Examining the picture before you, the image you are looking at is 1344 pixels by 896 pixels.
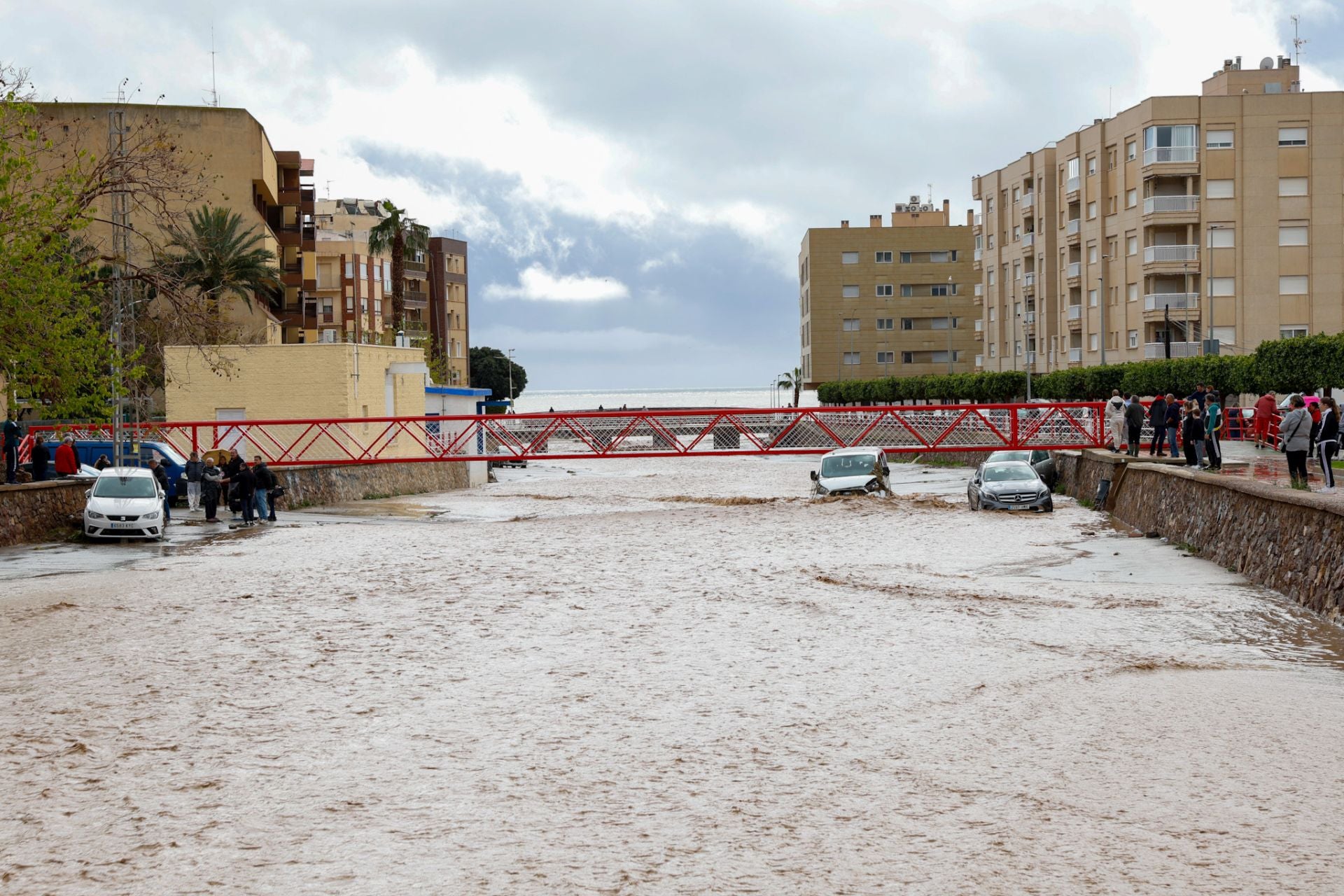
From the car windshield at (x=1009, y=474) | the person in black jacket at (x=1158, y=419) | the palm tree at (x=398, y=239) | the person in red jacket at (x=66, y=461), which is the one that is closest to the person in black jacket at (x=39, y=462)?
the person in red jacket at (x=66, y=461)

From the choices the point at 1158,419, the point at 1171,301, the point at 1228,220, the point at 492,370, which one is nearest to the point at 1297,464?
the point at 1158,419

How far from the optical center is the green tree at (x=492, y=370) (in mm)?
140500

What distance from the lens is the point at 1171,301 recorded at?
68.7 metres

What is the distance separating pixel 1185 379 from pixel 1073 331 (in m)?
25.0

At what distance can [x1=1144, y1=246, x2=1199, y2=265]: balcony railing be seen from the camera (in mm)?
68250

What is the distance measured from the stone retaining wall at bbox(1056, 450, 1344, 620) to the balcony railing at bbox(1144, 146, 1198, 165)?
40.7 meters

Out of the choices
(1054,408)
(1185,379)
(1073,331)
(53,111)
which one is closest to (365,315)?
(53,111)

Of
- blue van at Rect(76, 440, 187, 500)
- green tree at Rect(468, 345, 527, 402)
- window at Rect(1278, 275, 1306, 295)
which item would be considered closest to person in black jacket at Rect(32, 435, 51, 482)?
blue van at Rect(76, 440, 187, 500)

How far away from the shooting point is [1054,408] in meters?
39.7

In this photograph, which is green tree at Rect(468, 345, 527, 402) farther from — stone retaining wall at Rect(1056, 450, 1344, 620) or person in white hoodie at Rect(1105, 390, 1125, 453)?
stone retaining wall at Rect(1056, 450, 1344, 620)

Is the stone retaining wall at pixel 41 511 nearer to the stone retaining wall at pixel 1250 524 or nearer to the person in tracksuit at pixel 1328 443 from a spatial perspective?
the stone retaining wall at pixel 1250 524

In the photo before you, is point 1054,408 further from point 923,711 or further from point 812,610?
point 923,711

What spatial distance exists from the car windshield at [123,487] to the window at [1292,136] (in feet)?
189

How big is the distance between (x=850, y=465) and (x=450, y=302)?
85.6 m
